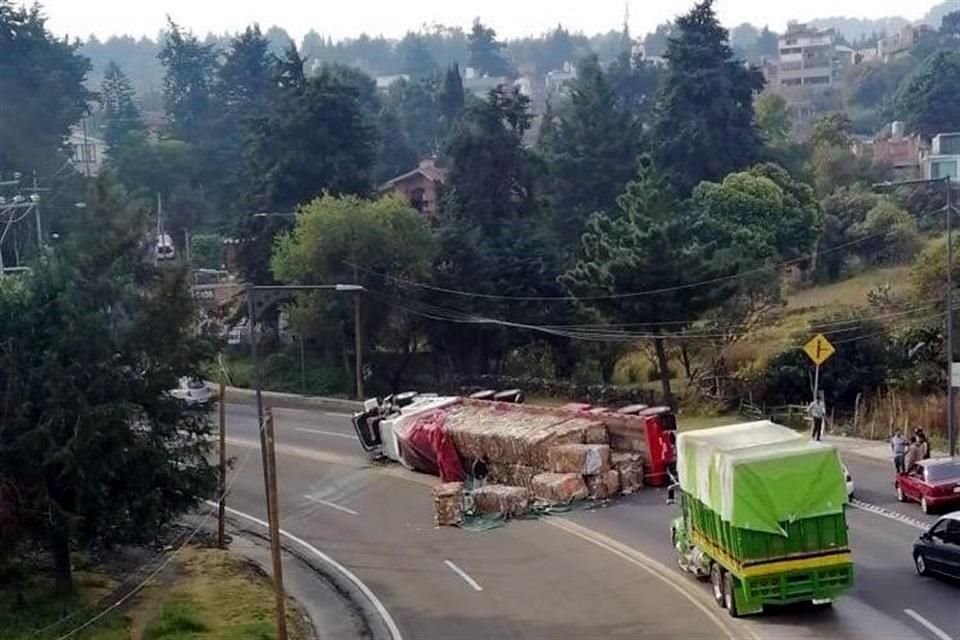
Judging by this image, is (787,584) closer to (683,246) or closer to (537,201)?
(683,246)

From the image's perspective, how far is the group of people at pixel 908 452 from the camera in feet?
111

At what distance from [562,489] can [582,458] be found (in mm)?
978

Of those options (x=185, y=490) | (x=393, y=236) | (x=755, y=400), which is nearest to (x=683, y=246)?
(x=755, y=400)

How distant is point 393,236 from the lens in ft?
199

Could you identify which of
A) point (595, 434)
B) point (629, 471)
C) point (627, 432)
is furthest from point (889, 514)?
point (595, 434)

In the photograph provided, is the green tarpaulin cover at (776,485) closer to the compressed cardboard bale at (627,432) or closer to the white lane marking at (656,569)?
the white lane marking at (656,569)

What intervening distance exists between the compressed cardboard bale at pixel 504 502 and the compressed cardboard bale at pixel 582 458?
1.31 m

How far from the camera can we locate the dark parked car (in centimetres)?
2403

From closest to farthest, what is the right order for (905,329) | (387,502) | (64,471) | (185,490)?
(64,471) → (185,490) → (387,502) → (905,329)

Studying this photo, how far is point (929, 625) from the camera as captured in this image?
22062 mm

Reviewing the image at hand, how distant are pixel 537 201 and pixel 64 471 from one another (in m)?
50.7

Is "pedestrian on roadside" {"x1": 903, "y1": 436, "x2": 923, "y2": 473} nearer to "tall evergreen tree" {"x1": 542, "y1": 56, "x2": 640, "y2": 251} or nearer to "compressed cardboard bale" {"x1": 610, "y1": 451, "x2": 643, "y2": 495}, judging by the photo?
"compressed cardboard bale" {"x1": 610, "y1": 451, "x2": 643, "y2": 495}

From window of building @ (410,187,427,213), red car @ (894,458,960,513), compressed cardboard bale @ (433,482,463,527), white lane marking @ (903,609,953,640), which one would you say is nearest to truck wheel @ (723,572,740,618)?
white lane marking @ (903,609,953,640)

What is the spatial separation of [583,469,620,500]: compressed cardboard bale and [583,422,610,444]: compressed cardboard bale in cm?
123
